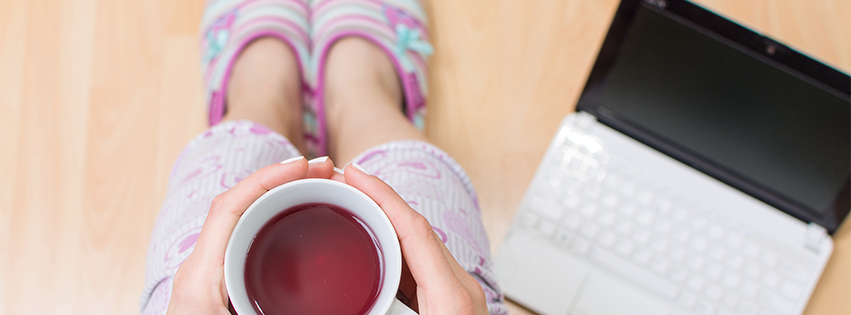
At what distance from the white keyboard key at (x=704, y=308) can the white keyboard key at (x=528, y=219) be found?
0.25 m

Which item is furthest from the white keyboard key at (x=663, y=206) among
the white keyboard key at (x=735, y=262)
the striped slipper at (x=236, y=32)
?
the striped slipper at (x=236, y=32)

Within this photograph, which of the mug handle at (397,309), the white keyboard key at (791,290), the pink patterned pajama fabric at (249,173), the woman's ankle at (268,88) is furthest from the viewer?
the woman's ankle at (268,88)

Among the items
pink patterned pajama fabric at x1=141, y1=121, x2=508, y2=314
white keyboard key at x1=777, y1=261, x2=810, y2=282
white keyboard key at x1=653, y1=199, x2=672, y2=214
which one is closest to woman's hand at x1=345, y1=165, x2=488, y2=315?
pink patterned pajama fabric at x1=141, y1=121, x2=508, y2=314

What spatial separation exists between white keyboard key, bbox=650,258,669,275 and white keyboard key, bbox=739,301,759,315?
0.36ft

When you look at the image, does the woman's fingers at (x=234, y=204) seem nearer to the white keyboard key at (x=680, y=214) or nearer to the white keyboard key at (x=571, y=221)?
the white keyboard key at (x=571, y=221)

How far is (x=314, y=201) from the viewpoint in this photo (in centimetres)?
39

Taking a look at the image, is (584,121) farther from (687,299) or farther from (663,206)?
(687,299)

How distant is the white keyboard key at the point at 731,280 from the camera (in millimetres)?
664

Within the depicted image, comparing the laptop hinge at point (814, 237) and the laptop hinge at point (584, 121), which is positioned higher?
the laptop hinge at point (584, 121)

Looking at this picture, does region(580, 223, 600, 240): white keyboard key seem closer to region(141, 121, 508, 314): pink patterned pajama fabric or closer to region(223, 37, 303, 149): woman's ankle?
region(141, 121, 508, 314): pink patterned pajama fabric

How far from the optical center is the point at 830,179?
621mm

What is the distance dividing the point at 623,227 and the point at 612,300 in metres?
0.10

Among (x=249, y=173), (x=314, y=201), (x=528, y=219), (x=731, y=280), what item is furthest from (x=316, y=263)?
(x=731, y=280)

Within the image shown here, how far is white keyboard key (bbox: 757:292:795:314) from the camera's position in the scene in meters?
0.66
